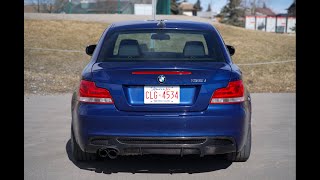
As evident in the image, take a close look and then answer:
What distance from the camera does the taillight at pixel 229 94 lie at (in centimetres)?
458

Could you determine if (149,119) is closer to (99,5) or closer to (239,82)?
(239,82)

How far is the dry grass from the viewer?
12.8m

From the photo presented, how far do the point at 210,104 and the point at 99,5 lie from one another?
142ft

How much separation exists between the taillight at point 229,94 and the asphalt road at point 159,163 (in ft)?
2.74

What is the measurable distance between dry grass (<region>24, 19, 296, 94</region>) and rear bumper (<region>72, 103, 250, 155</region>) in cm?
727

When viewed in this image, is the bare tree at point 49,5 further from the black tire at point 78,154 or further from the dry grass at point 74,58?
the black tire at point 78,154

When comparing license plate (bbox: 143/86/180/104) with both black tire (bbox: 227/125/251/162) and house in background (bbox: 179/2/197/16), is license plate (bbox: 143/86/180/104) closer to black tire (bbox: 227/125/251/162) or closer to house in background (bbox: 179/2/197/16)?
black tire (bbox: 227/125/251/162)

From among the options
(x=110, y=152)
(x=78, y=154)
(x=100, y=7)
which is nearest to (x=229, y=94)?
(x=110, y=152)

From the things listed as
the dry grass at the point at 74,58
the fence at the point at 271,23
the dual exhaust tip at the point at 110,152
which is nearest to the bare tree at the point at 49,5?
the dry grass at the point at 74,58

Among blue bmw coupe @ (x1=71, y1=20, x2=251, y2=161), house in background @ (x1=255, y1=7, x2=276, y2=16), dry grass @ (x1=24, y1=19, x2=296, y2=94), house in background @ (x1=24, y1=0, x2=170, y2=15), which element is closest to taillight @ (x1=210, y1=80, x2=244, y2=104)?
blue bmw coupe @ (x1=71, y1=20, x2=251, y2=161)

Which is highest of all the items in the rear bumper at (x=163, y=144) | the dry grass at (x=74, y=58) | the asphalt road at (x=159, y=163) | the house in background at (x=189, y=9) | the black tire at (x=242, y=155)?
the rear bumper at (x=163, y=144)
